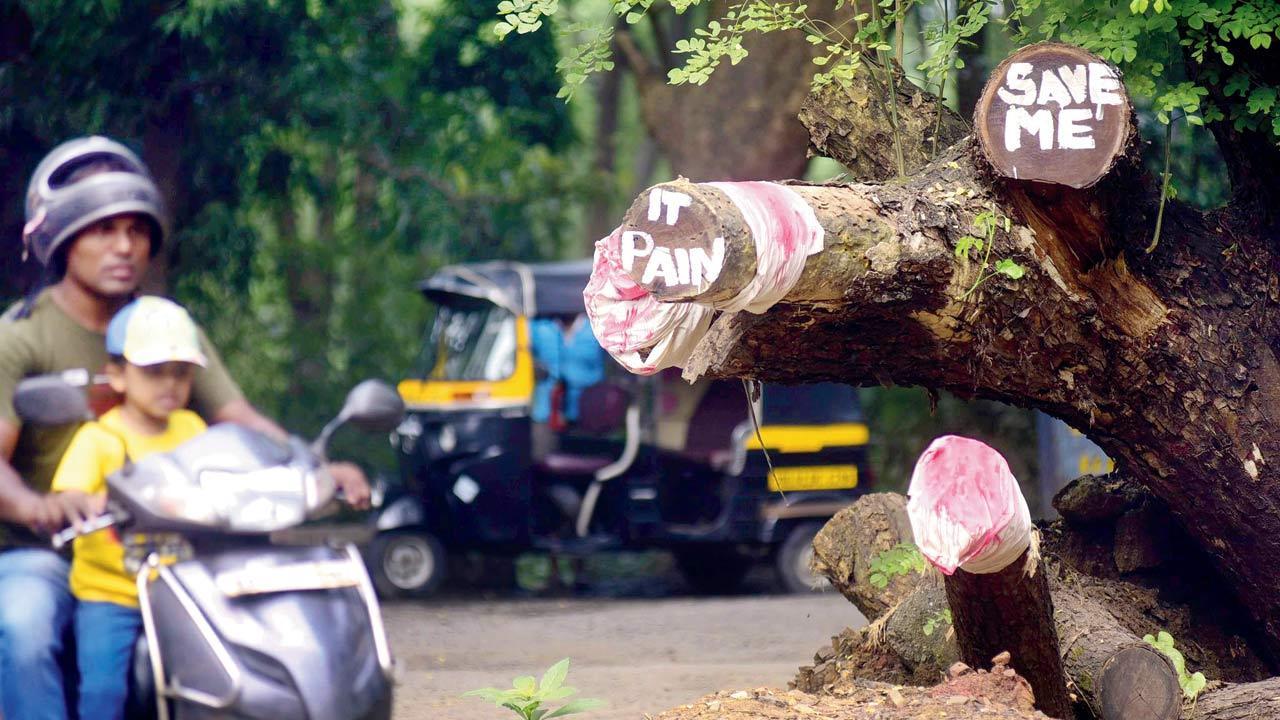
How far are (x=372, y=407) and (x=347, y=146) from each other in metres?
7.58

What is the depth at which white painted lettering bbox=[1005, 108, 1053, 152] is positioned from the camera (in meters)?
3.85

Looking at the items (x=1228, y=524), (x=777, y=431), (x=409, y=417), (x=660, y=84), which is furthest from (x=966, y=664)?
(x=660, y=84)

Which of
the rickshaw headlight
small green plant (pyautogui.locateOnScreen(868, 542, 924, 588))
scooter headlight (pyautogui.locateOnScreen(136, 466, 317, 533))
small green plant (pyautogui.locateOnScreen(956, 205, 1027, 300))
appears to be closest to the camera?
A: scooter headlight (pyautogui.locateOnScreen(136, 466, 317, 533))

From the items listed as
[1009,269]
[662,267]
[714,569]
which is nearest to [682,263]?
[662,267]

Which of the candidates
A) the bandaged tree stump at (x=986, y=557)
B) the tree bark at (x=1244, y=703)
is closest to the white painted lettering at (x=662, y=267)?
the bandaged tree stump at (x=986, y=557)

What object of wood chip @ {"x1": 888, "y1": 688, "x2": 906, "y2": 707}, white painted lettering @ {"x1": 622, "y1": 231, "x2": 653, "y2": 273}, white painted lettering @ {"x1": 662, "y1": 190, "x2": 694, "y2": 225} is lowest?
wood chip @ {"x1": 888, "y1": 688, "x2": 906, "y2": 707}

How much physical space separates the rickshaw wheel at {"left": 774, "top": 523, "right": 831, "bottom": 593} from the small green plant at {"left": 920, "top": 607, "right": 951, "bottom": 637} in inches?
253

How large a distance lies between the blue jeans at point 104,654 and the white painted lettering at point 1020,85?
2582mm

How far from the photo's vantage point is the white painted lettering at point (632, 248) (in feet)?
11.5

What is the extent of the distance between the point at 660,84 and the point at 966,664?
28.9ft

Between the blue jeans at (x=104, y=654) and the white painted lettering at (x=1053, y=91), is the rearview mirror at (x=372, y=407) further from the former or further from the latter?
the white painted lettering at (x=1053, y=91)

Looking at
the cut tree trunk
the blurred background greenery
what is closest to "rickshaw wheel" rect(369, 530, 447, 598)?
the blurred background greenery

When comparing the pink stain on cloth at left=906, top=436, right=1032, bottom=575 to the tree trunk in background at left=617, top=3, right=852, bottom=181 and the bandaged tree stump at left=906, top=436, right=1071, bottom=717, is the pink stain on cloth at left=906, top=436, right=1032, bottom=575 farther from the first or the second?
the tree trunk in background at left=617, top=3, right=852, bottom=181

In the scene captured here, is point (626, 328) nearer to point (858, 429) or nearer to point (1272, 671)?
point (1272, 671)
